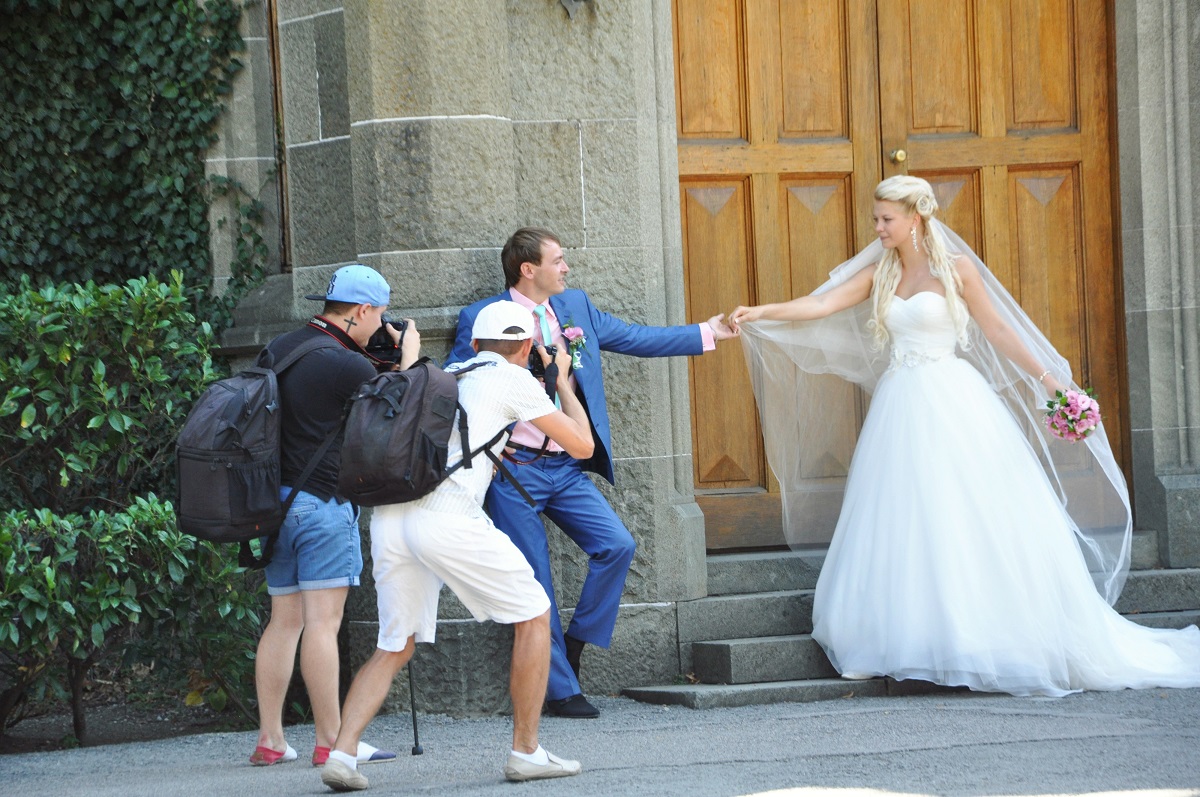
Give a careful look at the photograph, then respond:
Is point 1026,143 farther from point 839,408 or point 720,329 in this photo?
point 720,329

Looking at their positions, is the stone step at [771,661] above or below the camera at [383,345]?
below

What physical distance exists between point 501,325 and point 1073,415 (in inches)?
111

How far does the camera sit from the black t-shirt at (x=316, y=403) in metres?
5.12

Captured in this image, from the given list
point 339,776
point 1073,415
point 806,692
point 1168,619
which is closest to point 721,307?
point 1073,415

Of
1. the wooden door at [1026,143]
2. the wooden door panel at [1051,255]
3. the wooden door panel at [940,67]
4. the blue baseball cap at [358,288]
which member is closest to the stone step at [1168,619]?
the wooden door at [1026,143]

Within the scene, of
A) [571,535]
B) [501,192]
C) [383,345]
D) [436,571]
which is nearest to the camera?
[436,571]

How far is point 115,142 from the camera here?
7.40 meters

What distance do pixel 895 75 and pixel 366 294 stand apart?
3.22 metres

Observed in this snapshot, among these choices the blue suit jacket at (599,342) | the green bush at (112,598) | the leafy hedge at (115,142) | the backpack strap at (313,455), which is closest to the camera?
the backpack strap at (313,455)

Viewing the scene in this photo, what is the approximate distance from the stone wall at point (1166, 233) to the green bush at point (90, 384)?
4381 mm

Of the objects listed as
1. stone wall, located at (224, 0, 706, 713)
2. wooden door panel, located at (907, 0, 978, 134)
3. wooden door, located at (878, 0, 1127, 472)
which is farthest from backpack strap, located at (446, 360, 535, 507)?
wooden door panel, located at (907, 0, 978, 134)

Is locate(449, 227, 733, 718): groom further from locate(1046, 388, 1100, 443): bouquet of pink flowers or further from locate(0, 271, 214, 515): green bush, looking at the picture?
locate(1046, 388, 1100, 443): bouquet of pink flowers

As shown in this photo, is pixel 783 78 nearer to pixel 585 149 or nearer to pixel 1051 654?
pixel 585 149

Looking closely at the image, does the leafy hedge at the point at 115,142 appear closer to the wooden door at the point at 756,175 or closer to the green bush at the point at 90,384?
the green bush at the point at 90,384
